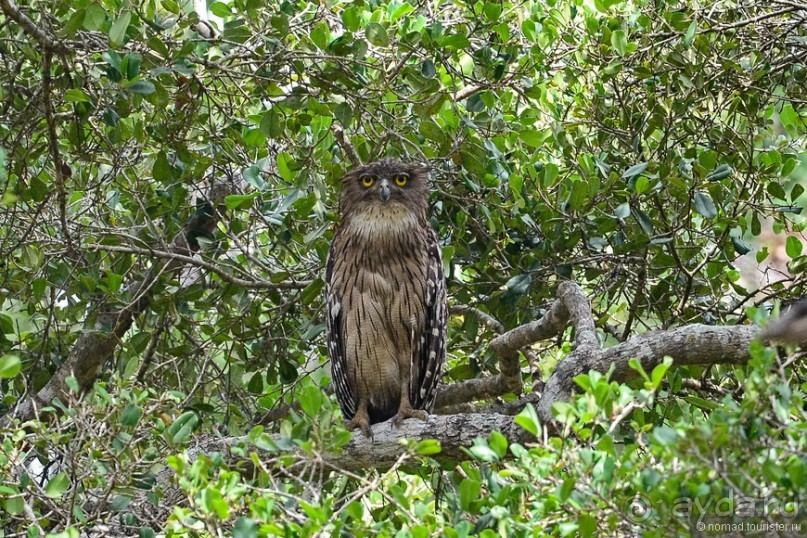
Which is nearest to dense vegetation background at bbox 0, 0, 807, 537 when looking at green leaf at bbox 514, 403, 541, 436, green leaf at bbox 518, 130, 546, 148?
green leaf at bbox 518, 130, 546, 148

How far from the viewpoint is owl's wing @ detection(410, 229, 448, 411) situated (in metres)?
4.49

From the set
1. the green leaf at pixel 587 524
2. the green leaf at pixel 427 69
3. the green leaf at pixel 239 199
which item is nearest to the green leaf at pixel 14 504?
the green leaf at pixel 239 199

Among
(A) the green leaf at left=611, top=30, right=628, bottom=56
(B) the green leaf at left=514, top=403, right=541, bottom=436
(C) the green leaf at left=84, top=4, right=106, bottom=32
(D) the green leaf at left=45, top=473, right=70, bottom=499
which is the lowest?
(D) the green leaf at left=45, top=473, right=70, bottom=499

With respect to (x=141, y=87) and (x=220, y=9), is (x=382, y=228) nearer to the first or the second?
(x=220, y=9)

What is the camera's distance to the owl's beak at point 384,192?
4574 mm

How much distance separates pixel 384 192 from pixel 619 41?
4.55 ft

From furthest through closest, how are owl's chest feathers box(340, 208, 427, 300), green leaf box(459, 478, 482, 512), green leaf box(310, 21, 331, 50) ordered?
owl's chest feathers box(340, 208, 427, 300)
green leaf box(310, 21, 331, 50)
green leaf box(459, 478, 482, 512)

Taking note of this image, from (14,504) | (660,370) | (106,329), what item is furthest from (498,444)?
(106,329)

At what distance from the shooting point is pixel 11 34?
404 cm

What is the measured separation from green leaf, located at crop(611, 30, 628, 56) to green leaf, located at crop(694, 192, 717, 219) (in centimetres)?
78

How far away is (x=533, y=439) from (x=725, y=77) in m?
2.20

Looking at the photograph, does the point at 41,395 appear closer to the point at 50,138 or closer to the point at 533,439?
the point at 50,138

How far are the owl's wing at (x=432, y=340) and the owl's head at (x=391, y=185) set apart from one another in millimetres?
328

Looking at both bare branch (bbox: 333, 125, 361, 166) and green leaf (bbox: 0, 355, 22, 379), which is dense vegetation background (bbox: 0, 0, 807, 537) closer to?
bare branch (bbox: 333, 125, 361, 166)
